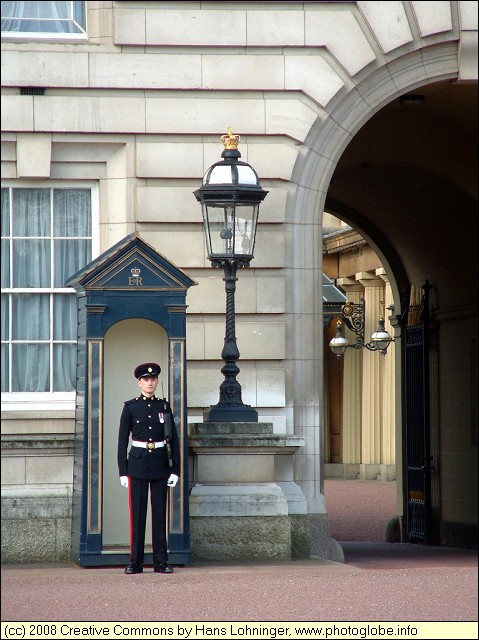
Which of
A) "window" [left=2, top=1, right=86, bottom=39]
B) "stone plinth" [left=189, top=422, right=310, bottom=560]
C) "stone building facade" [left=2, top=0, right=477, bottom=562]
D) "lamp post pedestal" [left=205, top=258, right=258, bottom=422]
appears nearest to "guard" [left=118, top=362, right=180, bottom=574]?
"stone plinth" [left=189, top=422, right=310, bottom=560]

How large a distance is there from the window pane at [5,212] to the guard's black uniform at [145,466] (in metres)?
2.37

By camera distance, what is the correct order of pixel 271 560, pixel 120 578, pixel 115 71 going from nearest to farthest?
pixel 120 578
pixel 271 560
pixel 115 71

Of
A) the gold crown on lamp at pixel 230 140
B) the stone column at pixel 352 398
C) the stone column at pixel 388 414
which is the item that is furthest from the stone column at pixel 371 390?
the gold crown on lamp at pixel 230 140

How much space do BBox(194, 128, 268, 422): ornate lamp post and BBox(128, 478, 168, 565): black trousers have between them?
106 centimetres

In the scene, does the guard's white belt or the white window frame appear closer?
the guard's white belt

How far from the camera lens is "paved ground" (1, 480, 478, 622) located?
28.3ft

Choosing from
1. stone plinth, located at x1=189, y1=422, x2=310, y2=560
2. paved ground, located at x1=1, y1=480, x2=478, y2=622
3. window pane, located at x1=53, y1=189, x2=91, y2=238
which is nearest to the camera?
paved ground, located at x1=1, y1=480, x2=478, y2=622

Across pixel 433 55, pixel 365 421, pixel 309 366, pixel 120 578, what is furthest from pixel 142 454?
pixel 365 421

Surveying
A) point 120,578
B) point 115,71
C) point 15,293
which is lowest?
point 120,578

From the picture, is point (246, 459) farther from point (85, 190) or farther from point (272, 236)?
point (85, 190)

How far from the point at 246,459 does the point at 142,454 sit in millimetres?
1157

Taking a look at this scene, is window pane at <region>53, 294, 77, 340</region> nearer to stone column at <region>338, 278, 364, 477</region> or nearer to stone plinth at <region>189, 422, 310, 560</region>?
stone plinth at <region>189, 422, 310, 560</region>

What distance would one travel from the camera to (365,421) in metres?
32.1

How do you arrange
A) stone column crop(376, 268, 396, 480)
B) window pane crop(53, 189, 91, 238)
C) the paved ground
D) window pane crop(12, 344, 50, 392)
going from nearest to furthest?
the paved ground → window pane crop(12, 344, 50, 392) → window pane crop(53, 189, 91, 238) → stone column crop(376, 268, 396, 480)
